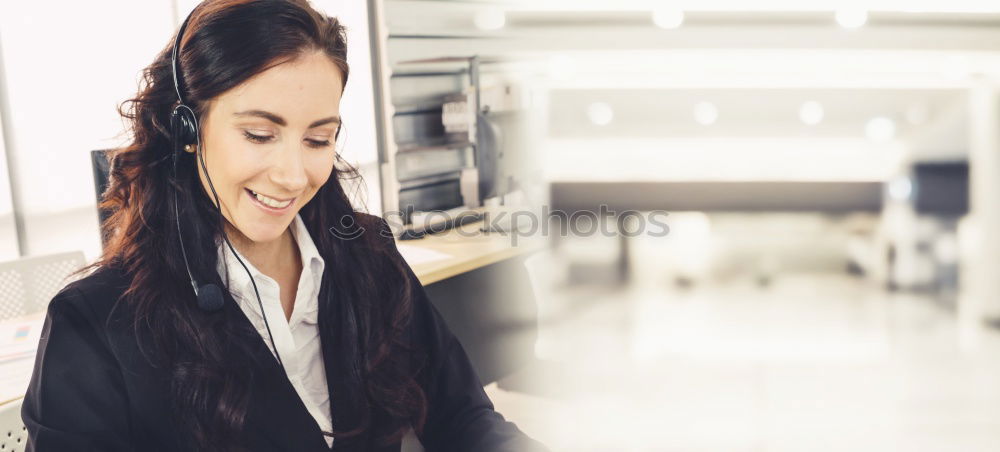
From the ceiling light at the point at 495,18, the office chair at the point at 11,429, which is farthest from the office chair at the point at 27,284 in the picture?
the ceiling light at the point at 495,18

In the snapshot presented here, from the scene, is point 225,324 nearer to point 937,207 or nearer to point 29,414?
point 29,414

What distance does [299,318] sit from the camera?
1.01 meters

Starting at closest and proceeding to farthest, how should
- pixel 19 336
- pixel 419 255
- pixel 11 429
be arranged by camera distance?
1. pixel 11 429
2. pixel 19 336
3. pixel 419 255

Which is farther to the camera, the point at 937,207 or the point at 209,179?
the point at 209,179

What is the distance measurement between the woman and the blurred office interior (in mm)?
541

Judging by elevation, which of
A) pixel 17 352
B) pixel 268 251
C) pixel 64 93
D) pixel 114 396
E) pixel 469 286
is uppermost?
pixel 64 93

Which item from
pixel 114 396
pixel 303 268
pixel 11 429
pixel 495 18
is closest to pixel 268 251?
pixel 303 268

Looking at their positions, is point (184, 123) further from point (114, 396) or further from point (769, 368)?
point (769, 368)

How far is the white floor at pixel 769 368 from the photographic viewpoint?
0.28 meters

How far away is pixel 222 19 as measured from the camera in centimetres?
87

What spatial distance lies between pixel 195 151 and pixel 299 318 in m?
0.25

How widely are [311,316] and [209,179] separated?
0.22m

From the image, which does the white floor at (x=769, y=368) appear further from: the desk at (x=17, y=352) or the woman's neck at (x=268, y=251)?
the desk at (x=17, y=352)

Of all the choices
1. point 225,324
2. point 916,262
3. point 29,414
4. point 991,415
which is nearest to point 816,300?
point 916,262
